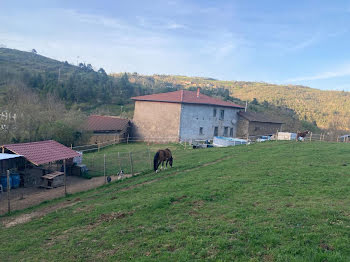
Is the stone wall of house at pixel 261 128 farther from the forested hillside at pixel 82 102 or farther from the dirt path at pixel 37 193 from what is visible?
the dirt path at pixel 37 193

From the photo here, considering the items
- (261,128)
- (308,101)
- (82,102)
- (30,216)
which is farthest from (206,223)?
(308,101)

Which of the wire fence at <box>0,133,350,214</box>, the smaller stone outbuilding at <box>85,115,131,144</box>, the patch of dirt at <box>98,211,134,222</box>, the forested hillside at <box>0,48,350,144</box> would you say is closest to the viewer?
the patch of dirt at <box>98,211,134,222</box>

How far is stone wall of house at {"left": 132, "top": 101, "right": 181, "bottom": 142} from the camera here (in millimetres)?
36656

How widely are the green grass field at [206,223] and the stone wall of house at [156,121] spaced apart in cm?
2302

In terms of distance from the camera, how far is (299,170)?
13.8 meters

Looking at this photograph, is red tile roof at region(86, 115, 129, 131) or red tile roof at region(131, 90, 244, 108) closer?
red tile roof at region(86, 115, 129, 131)

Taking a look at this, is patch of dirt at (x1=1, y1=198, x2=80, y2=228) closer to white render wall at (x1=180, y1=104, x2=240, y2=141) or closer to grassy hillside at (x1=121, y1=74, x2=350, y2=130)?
white render wall at (x1=180, y1=104, x2=240, y2=141)

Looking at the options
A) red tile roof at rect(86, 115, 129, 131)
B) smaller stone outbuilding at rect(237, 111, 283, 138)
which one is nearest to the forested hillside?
red tile roof at rect(86, 115, 129, 131)

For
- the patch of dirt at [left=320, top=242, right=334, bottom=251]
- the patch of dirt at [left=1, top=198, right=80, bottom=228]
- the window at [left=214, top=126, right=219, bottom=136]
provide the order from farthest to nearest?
the window at [left=214, top=126, right=219, bottom=136]
the patch of dirt at [left=1, top=198, right=80, bottom=228]
the patch of dirt at [left=320, top=242, right=334, bottom=251]

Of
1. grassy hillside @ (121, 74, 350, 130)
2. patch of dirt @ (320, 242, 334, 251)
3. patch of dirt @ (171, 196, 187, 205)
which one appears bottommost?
patch of dirt @ (171, 196, 187, 205)

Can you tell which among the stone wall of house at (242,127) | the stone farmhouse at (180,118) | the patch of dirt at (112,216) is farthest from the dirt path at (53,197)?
the stone wall of house at (242,127)

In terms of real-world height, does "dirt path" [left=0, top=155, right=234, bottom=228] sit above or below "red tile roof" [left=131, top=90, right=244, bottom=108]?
below

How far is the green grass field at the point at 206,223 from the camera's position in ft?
19.5

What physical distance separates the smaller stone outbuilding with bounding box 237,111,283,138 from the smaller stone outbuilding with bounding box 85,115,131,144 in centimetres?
1727
